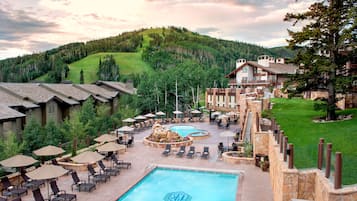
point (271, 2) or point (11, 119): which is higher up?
point (271, 2)

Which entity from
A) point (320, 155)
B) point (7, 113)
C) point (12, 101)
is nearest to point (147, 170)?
point (320, 155)

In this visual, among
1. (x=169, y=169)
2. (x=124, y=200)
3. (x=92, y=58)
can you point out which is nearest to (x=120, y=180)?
(x=124, y=200)

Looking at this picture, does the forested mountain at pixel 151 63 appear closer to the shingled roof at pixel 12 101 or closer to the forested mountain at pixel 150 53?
the forested mountain at pixel 150 53

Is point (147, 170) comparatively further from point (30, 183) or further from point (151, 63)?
point (151, 63)

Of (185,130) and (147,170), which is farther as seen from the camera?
(185,130)

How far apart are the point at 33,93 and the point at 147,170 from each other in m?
21.6

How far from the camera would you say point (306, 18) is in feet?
55.6

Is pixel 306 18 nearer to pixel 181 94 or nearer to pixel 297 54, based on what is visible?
pixel 297 54

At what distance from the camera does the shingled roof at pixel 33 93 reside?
30245mm

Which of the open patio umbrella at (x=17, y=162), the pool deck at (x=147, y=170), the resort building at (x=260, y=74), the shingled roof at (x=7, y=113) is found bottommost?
the pool deck at (x=147, y=170)

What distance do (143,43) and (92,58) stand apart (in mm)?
38982

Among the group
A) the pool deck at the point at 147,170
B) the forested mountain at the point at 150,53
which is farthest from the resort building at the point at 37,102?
the forested mountain at the point at 150,53

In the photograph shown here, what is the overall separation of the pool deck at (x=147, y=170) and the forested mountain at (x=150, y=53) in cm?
7255

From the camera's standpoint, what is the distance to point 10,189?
13.1 metres
